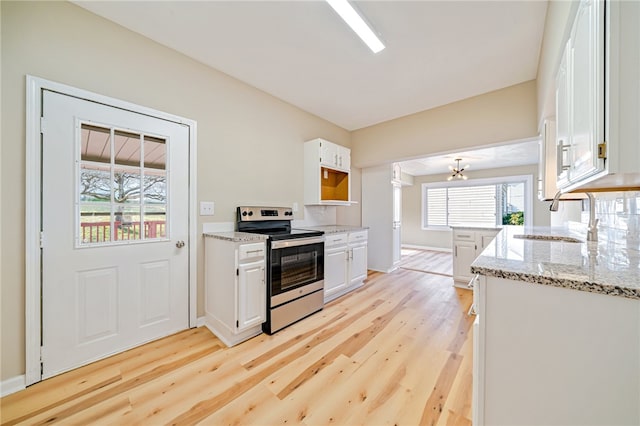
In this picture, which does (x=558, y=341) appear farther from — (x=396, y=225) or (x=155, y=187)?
(x=396, y=225)

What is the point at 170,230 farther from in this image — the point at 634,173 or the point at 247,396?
the point at 634,173

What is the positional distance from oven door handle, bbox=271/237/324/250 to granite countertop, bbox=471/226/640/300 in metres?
1.63

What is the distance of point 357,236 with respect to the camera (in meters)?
3.50

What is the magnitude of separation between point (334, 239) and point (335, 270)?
403mm

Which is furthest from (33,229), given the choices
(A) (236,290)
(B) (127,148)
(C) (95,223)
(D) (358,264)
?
(D) (358,264)

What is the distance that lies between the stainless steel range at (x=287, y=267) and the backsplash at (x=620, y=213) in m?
2.25

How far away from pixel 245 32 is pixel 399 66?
155cm

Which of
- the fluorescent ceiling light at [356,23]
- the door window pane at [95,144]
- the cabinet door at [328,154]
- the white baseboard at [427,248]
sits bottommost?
the white baseboard at [427,248]

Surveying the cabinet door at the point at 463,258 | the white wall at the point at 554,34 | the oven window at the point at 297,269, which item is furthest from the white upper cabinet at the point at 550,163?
the oven window at the point at 297,269

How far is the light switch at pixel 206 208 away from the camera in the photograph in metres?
2.42

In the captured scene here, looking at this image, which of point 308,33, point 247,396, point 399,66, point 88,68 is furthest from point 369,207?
point 88,68

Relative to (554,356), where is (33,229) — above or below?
above

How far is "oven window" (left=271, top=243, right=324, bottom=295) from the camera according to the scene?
89.7 inches

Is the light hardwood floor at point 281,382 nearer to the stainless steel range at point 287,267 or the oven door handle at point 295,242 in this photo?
the stainless steel range at point 287,267
